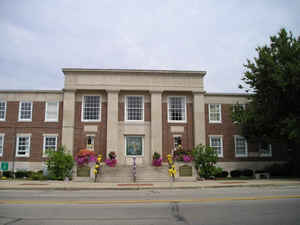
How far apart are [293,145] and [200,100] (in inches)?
395

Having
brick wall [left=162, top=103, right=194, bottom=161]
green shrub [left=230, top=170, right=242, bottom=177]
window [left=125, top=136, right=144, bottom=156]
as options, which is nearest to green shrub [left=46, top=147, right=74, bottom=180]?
window [left=125, top=136, right=144, bottom=156]

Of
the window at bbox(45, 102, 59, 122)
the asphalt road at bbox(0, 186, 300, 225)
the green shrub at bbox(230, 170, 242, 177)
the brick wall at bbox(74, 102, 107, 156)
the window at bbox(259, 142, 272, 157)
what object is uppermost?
the window at bbox(45, 102, 59, 122)

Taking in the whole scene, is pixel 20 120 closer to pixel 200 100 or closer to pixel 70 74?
pixel 70 74

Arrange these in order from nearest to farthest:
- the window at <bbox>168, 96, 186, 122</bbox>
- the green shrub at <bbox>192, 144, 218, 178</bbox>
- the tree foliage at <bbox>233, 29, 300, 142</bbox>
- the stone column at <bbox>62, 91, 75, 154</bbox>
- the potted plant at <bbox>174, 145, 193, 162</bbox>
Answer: the tree foliage at <bbox>233, 29, 300, 142</bbox>, the potted plant at <bbox>174, 145, 193, 162</bbox>, the green shrub at <bbox>192, 144, 218, 178</bbox>, the stone column at <bbox>62, 91, 75, 154</bbox>, the window at <bbox>168, 96, 186, 122</bbox>

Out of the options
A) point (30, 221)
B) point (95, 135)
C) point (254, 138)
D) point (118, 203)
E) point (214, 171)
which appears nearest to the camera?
point (30, 221)

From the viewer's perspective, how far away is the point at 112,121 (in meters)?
27.6

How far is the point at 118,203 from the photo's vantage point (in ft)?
34.3

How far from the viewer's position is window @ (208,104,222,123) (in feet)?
96.4

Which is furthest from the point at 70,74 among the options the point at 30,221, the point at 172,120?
the point at 30,221

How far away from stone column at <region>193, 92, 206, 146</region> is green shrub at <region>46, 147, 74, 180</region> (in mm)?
12276

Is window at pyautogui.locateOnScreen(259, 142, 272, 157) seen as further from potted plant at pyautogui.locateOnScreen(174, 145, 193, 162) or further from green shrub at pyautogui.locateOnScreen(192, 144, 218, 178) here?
potted plant at pyautogui.locateOnScreen(174, 145, 193, 162)

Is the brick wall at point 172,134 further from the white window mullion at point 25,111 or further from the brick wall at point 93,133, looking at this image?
the white window mullion at point 25,111

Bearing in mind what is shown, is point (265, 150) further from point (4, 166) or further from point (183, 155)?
point (4, 166)

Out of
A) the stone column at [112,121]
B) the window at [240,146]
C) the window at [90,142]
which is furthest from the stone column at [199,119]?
the window at [90,142]
